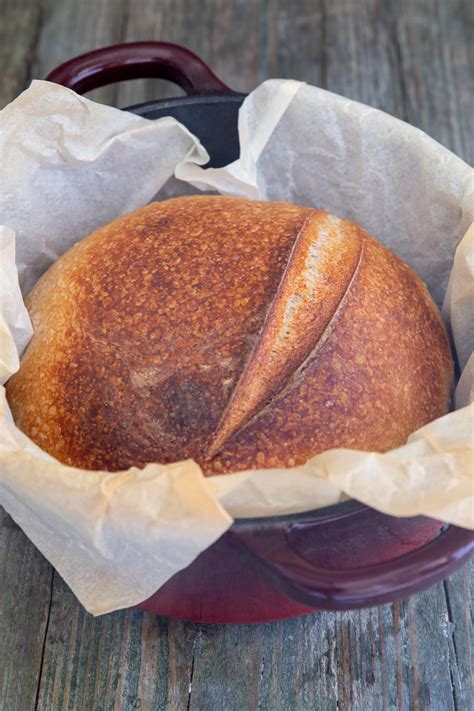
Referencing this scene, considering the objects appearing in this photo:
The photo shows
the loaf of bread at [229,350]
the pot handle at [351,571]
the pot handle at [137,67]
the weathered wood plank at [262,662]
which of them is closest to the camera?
the pot handle at [351,571]

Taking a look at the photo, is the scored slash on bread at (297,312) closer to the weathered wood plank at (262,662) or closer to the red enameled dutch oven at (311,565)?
the red enameled dutch oven at (311,565)

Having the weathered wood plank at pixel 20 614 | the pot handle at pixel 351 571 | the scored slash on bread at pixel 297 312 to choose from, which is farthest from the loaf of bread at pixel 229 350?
the weathered wood plank at pixel 20 614

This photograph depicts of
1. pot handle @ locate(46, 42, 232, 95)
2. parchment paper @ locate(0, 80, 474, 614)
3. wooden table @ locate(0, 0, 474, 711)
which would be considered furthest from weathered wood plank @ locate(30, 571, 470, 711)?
pot handle @ locate(46, 42, 232, 95)

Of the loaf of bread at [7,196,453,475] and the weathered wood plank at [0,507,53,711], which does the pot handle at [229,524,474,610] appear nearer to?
the loaf of bread at [7,196,453,475]

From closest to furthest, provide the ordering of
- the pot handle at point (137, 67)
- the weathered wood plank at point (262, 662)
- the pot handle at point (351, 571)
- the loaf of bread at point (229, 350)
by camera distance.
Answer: the pot handle at point (351, 571)
the loaf of bread at point (229, 350)
the weathered wood plank at point (262, 662)
the pot handle at point (137, 67)

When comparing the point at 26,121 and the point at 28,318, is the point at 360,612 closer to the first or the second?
the point at 28,318

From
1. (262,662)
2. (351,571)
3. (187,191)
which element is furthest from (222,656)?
(187,191)

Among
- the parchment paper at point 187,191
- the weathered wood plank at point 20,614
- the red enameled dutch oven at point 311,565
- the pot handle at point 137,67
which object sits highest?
the pot handle at point 137,67
